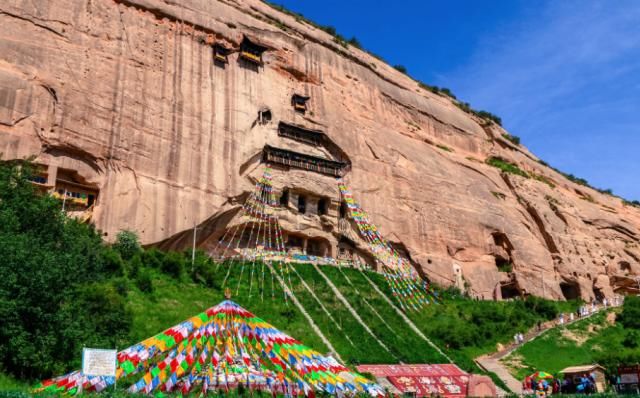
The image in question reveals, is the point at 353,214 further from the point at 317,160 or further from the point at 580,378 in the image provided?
the point at 580,378

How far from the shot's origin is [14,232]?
19.1 meters

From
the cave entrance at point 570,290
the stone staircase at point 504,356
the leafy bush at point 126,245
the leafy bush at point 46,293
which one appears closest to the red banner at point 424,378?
the stone staircase at point 504,356

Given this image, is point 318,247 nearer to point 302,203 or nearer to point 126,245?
point 302,203

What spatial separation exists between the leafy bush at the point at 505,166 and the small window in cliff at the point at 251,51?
2457cm

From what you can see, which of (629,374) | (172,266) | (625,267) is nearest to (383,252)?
(172,266)

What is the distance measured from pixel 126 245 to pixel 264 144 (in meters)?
11.5

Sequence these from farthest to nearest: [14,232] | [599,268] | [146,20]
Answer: [599,268] → [146,20] → [14,232]

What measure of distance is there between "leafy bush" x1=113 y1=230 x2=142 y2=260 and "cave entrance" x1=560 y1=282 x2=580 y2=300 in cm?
3509

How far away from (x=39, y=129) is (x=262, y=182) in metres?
12.4

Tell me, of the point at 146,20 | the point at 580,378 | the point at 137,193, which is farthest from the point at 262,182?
the point at 580,378

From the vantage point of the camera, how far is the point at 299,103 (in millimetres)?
38062

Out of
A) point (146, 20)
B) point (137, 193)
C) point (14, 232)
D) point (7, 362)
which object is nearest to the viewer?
point (7, 362)

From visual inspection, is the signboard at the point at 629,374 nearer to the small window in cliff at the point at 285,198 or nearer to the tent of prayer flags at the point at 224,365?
the tent of prayer flags at the point at 224,365

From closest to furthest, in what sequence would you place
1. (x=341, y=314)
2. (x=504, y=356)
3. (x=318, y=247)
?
(x=341, y=314)
(x=504, y=356)
(x=318, y=247)
